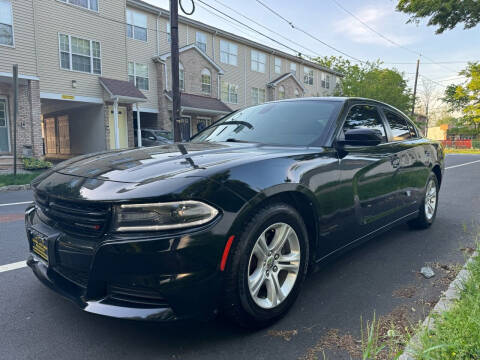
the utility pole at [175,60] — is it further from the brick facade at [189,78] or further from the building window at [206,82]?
the building window at [206,82]

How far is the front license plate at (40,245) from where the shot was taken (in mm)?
2162

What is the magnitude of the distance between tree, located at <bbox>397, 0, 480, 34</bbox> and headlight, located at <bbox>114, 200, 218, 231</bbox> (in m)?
16.5

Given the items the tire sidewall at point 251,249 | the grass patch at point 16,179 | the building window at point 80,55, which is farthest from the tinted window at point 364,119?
the building window at point 80,55

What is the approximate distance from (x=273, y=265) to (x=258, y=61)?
28.3m

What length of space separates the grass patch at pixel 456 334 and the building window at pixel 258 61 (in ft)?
90.8

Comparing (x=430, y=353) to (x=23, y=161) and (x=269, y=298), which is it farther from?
(x=23, y=161)

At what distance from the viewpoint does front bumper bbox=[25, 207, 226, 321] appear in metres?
1.79

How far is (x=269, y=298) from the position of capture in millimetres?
2250

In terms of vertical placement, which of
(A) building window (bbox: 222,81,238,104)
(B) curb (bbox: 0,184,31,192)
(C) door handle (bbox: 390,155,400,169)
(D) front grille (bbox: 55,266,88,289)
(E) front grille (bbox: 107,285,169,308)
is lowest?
(B) curb (bbox: 0,184,31,192)

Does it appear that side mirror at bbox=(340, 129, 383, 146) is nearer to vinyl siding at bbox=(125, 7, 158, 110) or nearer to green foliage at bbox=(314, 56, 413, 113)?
vinyl siding at bbox=(125, 7, 158, 110)

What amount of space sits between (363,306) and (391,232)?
2.24 m

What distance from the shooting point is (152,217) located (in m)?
1.83

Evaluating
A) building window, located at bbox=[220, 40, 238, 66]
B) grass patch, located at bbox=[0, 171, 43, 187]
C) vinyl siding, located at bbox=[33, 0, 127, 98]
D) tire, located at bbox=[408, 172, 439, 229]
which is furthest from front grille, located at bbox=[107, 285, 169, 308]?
building window, located at bbox=[220, 40, 238, 66]

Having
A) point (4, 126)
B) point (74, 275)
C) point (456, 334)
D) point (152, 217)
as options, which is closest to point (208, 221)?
point (152, 217)
